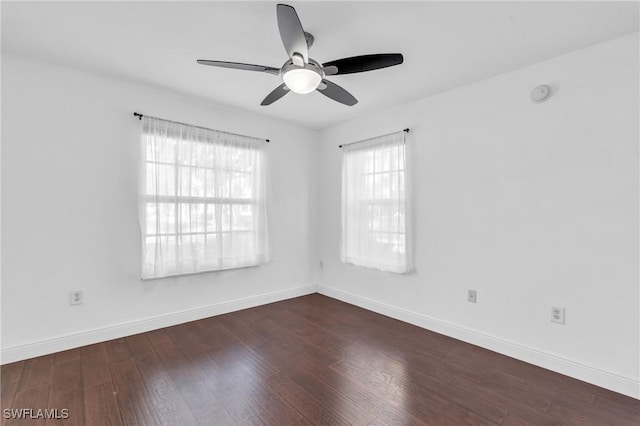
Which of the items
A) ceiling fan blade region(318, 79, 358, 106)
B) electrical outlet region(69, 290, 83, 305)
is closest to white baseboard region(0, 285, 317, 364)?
electrical outlet region(69, 290, 83, 305)

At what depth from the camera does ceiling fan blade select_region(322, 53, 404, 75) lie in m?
1.81

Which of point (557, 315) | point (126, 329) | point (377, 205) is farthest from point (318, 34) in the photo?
point (126, 329)

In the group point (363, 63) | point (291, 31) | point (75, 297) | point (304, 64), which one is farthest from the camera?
point (75, 297)

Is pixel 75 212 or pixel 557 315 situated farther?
pixel 75 212

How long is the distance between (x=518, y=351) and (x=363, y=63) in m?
2.61

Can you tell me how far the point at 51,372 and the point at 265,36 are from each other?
9.60 ft

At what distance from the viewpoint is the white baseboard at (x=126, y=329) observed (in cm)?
231

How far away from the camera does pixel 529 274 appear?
7.85 feet

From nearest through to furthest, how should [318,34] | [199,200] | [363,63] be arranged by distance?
→ 1. [363,63]
2. [318,34]
3. [199,200]

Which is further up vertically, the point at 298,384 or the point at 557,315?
the point at 557,315

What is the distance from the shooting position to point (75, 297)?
99.8 inches

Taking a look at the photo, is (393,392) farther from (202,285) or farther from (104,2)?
(104,2)

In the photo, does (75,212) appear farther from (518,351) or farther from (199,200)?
(518,351)

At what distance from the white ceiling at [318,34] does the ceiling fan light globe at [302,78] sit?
372 mm
